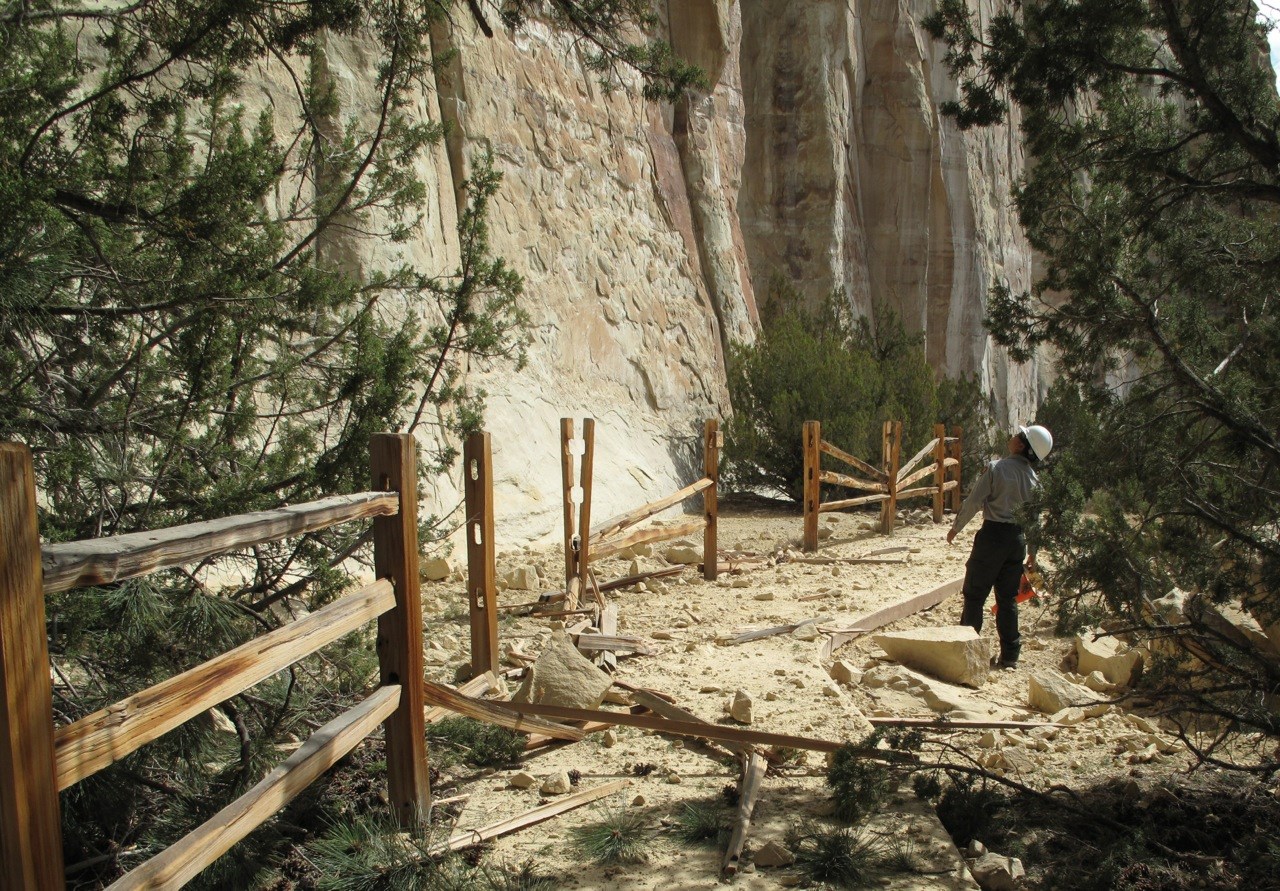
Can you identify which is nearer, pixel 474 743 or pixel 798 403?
pixel 474 743

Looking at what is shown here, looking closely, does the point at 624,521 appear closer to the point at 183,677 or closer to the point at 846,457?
the point at 846,457

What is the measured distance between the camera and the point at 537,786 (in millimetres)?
4406

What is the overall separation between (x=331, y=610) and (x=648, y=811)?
5.14 ft

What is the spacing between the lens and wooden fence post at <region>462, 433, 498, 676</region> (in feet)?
19.6

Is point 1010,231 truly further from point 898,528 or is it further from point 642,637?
point 642,637

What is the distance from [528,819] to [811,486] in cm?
841

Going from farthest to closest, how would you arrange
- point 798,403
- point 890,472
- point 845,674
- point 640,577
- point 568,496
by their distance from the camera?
point 798,403
point 890,472
point 640,577
point 568,496
point 845,674

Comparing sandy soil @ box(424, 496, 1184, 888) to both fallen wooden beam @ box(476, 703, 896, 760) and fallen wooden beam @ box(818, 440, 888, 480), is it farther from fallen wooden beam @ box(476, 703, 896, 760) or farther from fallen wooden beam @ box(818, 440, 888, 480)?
fallen wooden beam @ box(818, 440, 888, 480)

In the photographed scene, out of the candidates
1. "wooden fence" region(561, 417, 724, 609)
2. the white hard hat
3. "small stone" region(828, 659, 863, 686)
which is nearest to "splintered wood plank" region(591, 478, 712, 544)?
"wooden fence" region(561, 417, 724, 609)

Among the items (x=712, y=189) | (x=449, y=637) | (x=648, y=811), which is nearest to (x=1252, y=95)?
(x=648, y=811)

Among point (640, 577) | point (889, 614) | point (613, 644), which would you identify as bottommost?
point (889, 614)

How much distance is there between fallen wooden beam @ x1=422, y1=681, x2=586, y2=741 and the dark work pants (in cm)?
366

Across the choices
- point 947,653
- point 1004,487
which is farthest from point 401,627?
point 1004,487

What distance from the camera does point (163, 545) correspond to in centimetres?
240
